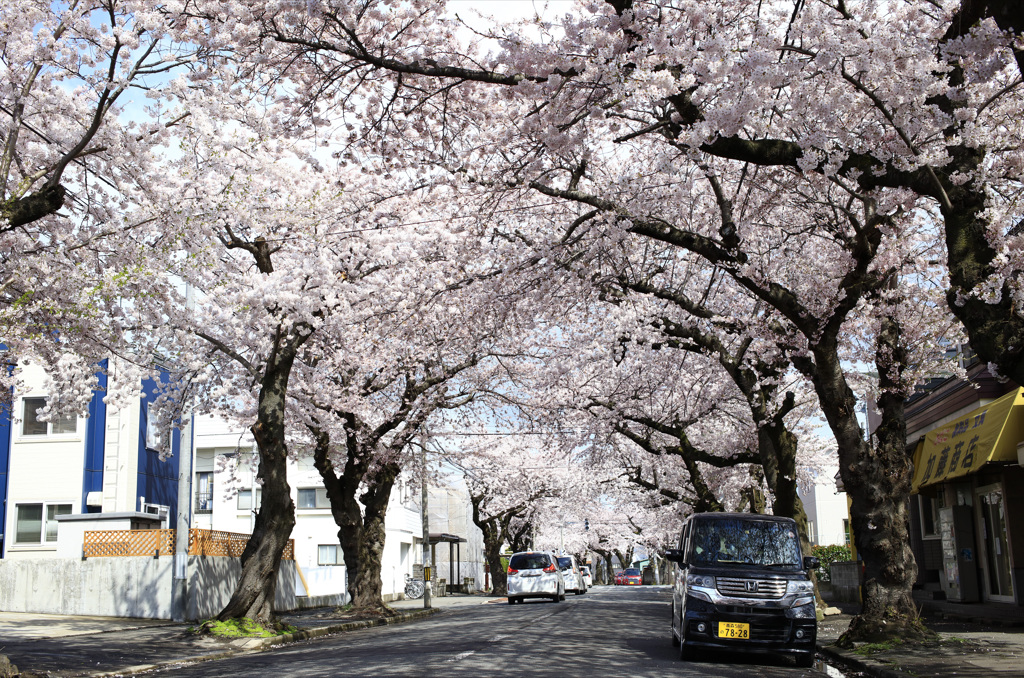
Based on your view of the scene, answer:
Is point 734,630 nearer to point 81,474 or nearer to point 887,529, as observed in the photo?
point 887,529

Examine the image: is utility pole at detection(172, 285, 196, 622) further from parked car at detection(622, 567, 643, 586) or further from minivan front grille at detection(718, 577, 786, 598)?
parked car at detection(622, 567, 643, 586)

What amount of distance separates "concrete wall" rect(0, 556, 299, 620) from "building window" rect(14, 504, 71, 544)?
13.6 ft

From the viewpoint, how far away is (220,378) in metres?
23.1

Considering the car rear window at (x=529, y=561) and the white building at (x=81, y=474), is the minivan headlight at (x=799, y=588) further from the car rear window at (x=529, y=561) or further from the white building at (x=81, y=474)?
the car rear window at (x=529, y=561)

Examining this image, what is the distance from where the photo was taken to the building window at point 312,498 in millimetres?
40719

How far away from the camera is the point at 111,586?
2169 cm

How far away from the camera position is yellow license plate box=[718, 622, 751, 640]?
10.8m

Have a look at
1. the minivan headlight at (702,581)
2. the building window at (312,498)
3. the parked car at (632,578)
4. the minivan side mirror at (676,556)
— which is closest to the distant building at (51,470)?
the building window at (312,498)

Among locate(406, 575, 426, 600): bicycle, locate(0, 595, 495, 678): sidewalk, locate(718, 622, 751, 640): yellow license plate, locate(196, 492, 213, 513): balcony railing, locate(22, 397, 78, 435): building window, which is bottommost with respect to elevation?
locate(406, 575, 426, 600): bicycle

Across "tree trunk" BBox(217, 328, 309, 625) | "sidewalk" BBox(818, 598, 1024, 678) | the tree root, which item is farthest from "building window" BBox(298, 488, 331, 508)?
the tree root

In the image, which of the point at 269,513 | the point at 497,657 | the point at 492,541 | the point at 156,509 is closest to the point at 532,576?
the point at 156,509

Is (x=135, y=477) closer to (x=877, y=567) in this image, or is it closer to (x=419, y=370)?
(x=419, y=370)

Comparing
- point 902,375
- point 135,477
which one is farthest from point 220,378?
point 902,375

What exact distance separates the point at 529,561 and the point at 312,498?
13.6 metres
